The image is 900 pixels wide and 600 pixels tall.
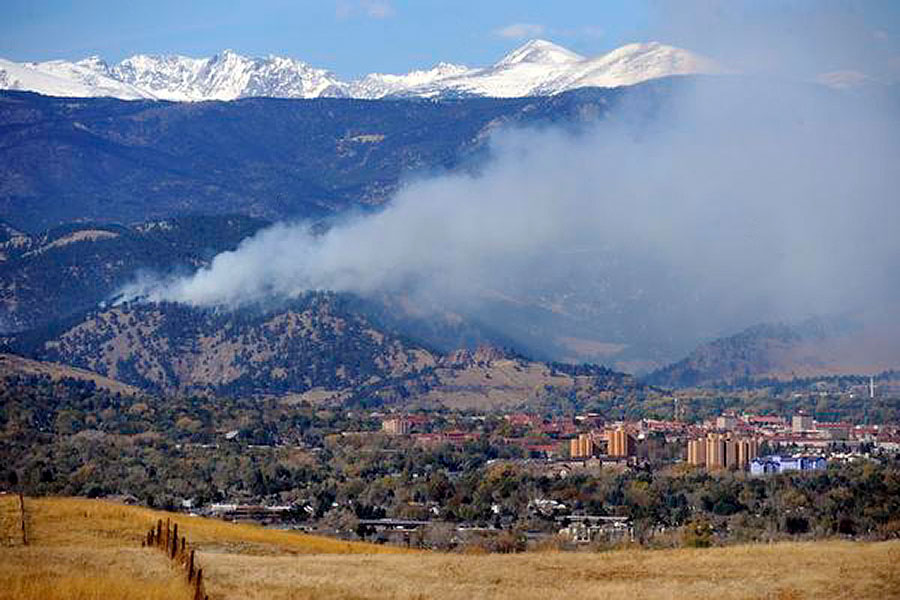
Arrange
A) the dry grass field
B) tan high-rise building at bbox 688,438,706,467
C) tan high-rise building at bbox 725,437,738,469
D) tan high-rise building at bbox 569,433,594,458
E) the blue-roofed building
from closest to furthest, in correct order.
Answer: the dry grass field → the blue-roofed building → tan high-rise building at bbox 725,437,738,469 → tan high-rise building at bbox 688,438,706,467 → tan high-rise building at bbox 569,433,594,458

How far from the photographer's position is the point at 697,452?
155 meters

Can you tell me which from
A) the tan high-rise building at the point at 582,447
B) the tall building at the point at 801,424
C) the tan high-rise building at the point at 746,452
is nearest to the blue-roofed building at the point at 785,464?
the tan high-rise building at the point at 746,452

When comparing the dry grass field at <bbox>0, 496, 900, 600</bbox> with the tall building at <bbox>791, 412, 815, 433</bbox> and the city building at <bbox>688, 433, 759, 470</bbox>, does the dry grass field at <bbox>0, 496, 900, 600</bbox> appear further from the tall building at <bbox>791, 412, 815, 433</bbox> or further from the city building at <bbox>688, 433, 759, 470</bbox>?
the tall building at <bbox>791, 412, 815, 433</bbox>

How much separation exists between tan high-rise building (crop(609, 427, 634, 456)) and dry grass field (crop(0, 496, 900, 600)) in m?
101

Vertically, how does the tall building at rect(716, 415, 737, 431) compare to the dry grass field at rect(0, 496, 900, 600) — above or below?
above

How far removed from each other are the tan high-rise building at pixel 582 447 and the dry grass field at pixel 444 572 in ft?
332

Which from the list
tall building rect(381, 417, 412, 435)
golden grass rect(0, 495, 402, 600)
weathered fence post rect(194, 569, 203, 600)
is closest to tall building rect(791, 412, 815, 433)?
tall building rect(381, 417, 412, 435)

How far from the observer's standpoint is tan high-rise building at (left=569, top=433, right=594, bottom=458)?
160 m

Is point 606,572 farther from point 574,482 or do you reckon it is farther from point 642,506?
point 574,482

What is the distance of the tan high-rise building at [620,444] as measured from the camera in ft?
521

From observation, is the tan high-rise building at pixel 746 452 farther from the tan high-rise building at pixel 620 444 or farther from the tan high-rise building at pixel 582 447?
the tan high-rise building at pixel 582 447

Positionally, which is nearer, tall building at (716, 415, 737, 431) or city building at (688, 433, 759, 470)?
city building at (688, 433, 759, 470)

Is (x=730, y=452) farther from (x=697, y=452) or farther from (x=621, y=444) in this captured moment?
(x=621, y=444)

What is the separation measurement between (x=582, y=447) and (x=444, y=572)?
113555 millimetres
